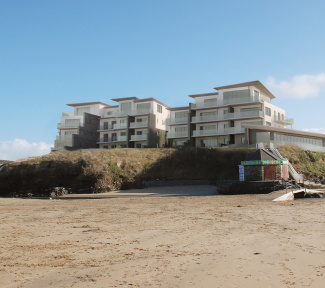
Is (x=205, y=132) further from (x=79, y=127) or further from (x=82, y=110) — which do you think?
(x=82, y=110)

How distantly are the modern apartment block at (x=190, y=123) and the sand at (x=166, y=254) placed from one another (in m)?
33.9

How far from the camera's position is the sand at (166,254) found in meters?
4.66

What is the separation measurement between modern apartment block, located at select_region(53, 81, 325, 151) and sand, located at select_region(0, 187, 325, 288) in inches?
1335

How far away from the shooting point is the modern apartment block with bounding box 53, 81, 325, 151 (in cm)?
4791

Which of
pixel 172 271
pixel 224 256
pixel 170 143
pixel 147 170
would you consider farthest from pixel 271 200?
pixel 170 143

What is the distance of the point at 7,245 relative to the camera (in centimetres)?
716

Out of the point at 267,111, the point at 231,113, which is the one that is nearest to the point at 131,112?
the point at 231,113

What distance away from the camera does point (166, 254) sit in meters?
6.14

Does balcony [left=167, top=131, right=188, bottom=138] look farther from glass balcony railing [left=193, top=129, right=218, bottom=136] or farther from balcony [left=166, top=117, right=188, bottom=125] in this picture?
→ glass balcony railing [left=193, top=129, right=218, bottom=136]

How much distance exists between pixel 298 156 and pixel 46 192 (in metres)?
29.9

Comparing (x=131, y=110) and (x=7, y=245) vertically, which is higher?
(x=131, y=110)

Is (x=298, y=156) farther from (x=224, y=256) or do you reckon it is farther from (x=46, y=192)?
(x=224, y=256)

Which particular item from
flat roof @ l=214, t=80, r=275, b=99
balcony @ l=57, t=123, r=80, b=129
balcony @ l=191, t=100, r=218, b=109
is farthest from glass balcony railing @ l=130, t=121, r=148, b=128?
flat roof @ l=214, t=80, r=275, b=99

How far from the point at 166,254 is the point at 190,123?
54.8 metres
